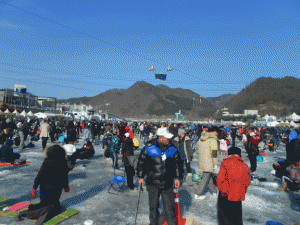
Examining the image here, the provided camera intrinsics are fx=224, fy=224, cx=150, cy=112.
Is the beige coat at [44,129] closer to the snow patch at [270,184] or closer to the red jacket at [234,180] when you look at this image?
the snow patch at [270,184]

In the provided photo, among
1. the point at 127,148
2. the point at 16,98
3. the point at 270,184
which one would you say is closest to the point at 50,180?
the point at 127,148

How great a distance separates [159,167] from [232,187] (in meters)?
1.19

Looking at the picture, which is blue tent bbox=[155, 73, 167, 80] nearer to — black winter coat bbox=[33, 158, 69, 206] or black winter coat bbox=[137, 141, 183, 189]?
black winter coat bbox=[33, 158, 69, 206]

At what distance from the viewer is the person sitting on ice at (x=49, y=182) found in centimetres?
418

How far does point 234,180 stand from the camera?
11.4ft

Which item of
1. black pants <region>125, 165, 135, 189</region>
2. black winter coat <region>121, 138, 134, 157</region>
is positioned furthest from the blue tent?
black pants <region>125, 165, 135, 189</region>

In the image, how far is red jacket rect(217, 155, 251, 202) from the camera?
11.3 ft

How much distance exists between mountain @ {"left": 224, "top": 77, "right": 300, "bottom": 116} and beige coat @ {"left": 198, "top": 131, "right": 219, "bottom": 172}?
122498 mm

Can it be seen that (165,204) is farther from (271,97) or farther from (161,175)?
(271,97)

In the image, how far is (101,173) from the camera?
26.9 feet

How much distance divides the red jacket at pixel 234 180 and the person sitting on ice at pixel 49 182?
2993 mm

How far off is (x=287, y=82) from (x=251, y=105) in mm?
47827

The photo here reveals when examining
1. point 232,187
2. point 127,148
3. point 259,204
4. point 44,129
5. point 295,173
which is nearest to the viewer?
point 232,187

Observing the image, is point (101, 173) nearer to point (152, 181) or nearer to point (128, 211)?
point (128, 211)
